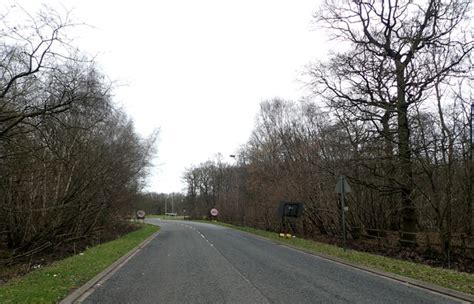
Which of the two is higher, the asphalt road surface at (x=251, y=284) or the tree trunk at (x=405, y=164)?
the tree trunk at (x=405, y=164)

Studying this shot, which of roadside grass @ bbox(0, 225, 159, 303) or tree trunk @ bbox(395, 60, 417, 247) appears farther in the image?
tree trunk @ bbox(395, 60, 417, 247)

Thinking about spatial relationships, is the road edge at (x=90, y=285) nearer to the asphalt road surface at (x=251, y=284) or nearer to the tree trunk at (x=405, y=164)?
the asphalt road surface at (x=251, y=284)

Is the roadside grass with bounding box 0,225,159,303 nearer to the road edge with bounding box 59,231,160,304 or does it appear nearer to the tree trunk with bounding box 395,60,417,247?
the road edge with bounding box 59,231,160,304

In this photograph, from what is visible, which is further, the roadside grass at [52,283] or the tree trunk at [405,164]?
the tree trunk at [405,164]

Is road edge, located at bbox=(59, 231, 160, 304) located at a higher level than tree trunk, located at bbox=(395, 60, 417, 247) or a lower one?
lower

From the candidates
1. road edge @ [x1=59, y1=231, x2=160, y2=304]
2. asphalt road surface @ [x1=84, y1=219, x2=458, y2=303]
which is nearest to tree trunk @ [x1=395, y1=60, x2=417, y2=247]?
asphalt road surface @ [x1=84, y1=219, x2=458, y2=303]

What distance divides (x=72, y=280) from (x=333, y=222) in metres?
23.2

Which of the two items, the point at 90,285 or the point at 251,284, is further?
the point at 90,285

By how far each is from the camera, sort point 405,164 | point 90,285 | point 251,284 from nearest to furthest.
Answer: point 251,284 → point 90,285 → point 405,164

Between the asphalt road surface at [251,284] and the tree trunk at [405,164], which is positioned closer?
the asphalt road surface at [251,284]

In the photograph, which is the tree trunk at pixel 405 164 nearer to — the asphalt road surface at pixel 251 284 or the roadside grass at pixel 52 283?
the asphalt road surface at pixel 251 284

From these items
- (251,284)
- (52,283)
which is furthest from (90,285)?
(251,284)

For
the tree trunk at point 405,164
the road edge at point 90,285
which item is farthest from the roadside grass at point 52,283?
the tree trunk at point 405,164

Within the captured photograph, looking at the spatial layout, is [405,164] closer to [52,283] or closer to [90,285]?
[90,285]
